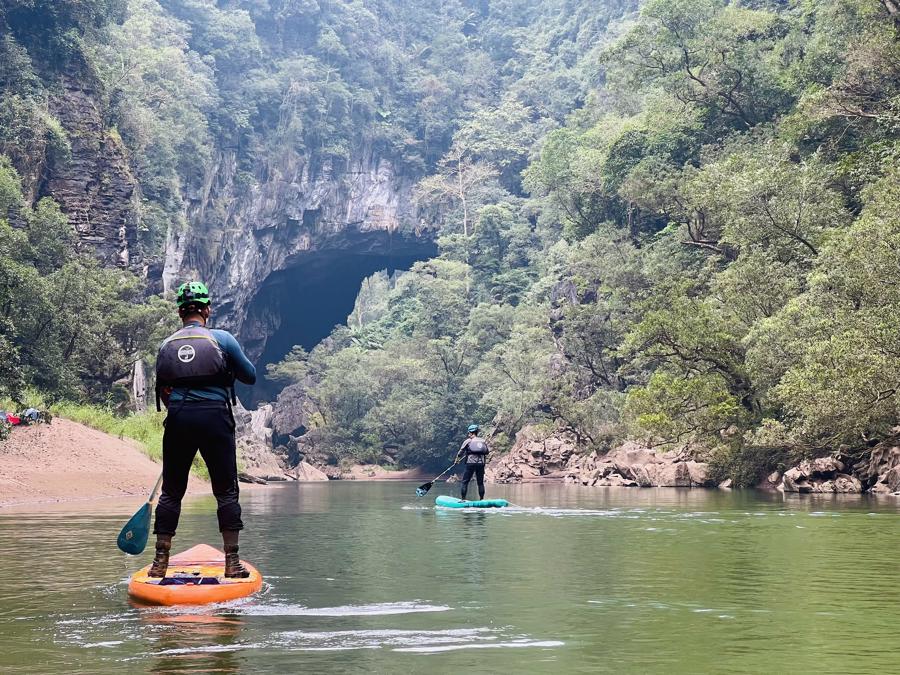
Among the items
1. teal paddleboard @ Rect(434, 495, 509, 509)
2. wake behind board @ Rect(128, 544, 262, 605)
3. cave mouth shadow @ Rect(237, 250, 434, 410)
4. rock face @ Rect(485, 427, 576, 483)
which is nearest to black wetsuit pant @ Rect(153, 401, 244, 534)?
wake behind board @ Rect(128, 544, 262, 605)

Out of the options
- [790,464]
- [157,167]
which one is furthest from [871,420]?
[157,167]

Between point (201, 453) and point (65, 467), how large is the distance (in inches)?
739

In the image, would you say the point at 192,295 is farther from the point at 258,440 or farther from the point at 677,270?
the point at 258,440

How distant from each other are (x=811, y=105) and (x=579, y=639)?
32.6m

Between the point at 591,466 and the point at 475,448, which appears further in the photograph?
the point at 591,466

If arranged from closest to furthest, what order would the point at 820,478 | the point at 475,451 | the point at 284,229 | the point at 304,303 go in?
the point at 475,451
the point at 820,478
the point at 284,229
the point at 304,303

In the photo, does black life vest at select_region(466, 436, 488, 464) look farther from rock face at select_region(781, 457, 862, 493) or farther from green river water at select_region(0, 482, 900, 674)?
rock face at select_region(781, 457, 862, 493)

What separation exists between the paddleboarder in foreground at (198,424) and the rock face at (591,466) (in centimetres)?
2792

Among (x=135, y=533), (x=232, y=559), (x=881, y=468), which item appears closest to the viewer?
(x=232, y=559)

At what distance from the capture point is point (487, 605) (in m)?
7.23

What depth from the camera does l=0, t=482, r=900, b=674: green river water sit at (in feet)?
17.4

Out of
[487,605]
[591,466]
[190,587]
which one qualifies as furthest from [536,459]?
[190,587]

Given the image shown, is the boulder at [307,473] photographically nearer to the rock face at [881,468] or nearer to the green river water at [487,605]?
the rock face at [881,468]

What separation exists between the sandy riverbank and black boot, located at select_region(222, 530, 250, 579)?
14920mm
